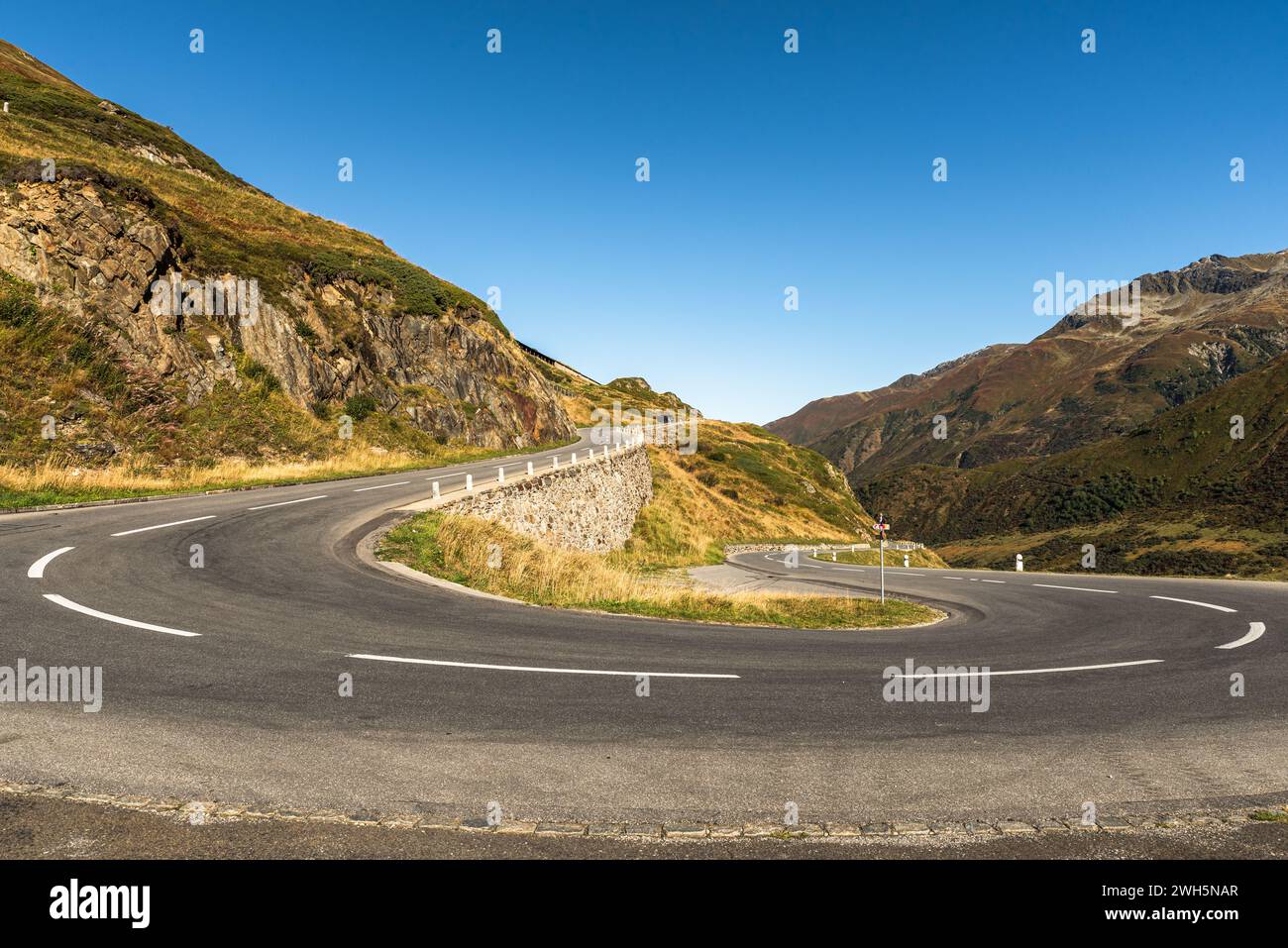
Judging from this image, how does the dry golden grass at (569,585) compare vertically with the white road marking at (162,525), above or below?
below

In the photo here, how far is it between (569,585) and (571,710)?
7405 mm

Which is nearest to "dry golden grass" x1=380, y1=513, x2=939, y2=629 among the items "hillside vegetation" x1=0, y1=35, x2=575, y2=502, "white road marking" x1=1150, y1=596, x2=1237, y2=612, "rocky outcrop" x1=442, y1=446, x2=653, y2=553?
"rocky outcrop" x1=442, y1=446, x2=653, y2=553

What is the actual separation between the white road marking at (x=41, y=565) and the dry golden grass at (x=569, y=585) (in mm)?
4875

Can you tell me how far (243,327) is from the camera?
29766mm

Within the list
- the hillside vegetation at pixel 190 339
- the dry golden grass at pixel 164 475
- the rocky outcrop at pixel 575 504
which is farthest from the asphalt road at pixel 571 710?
the hillside vegetation at pixel 190 339

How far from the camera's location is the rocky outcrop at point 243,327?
23.8 meters

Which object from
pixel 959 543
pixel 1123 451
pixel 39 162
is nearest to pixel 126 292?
pixel 39 162

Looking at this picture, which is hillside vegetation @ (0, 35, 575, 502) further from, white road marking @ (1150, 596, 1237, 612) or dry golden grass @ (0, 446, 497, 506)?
white road marking @ (1150, 596, 1237, 612)

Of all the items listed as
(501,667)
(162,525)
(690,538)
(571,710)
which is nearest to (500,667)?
(501,667)

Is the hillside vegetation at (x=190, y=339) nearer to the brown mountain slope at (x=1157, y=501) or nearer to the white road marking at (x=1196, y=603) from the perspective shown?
the white road marking at (x=1196, y=603)

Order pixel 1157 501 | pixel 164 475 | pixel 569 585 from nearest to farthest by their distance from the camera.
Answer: pixel 569 585
pixel 164 475
pixel 1157 501

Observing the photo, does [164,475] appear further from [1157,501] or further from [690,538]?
[1157,501]

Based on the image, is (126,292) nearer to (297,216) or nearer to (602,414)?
(297,216)
